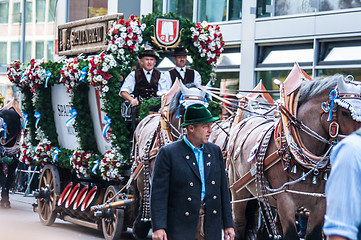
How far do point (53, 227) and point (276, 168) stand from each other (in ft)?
18.9

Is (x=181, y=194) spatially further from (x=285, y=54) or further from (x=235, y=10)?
(x=235, y=10)

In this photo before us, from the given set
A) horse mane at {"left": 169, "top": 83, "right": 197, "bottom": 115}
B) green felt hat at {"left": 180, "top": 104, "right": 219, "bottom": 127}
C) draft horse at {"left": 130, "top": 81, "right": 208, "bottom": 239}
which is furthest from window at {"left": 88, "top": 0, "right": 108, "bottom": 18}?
green felt hat at {"left": 180, "top": 104, "right": 219, "bottom": 127}

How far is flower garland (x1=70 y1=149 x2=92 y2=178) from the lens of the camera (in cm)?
1056

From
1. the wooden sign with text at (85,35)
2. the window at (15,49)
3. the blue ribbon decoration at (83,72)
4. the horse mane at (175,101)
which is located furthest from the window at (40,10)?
the horse mane at (175,101)

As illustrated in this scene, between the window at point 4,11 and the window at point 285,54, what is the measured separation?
14.1 meters

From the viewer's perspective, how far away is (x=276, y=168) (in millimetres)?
6938

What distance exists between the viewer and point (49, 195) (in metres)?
11.6

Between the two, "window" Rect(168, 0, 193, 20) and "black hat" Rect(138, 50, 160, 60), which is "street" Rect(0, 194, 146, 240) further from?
"window" Rect(168, 0, 193, 20)

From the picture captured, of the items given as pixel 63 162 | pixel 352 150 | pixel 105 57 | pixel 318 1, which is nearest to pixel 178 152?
pixel 352 150

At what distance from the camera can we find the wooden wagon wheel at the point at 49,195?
11.4 metres

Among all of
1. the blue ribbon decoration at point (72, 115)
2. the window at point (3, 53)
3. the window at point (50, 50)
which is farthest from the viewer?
the window at point (3, 53)

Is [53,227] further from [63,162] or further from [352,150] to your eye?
[352,150]

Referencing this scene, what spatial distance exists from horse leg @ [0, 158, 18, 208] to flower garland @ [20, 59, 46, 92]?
2.98 m

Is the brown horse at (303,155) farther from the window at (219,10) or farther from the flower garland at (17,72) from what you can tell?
the window at (219,10)
